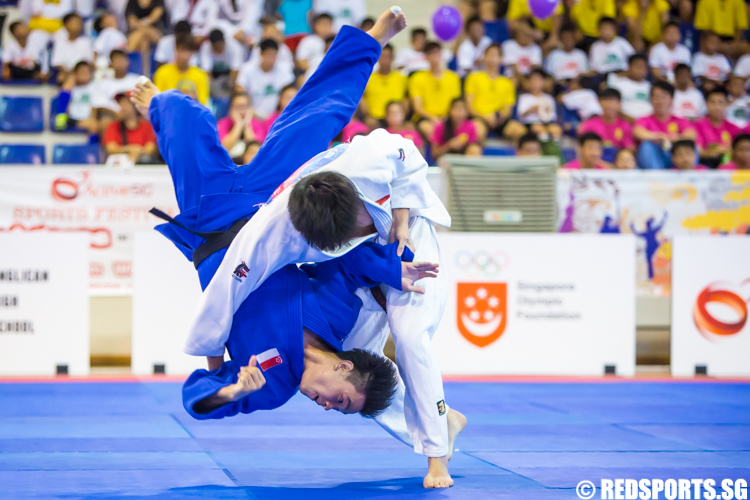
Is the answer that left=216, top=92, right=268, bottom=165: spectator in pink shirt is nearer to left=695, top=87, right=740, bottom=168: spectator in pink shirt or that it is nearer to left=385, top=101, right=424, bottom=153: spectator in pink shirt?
left=385, top=101, right=424, bottom=153: spectator in pink shirt

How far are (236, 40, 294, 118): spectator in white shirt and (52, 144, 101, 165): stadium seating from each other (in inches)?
72.0

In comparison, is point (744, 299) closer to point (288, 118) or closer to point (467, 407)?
point (467, 407)

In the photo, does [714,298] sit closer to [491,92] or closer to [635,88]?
[491,92]

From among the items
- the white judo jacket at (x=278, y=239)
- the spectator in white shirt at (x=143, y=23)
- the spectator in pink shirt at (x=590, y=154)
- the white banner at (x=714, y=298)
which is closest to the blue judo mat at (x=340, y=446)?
the white judo jacket at (x=278, y=239)

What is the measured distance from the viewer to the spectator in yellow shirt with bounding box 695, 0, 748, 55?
1195 centimetres

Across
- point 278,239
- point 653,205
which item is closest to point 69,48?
point 653,205

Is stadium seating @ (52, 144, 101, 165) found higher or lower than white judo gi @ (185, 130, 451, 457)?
higher

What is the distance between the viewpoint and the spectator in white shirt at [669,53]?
37.7 ft

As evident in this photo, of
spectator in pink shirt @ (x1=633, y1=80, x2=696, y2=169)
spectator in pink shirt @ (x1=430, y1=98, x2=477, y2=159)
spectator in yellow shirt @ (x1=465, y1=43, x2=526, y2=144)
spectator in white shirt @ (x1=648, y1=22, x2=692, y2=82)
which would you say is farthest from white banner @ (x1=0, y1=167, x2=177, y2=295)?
spectator in white shirt @ (x1=648, y1=22, x2=692, y2=82)

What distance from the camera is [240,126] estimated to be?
903 centimetres

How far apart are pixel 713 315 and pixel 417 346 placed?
4729 mm

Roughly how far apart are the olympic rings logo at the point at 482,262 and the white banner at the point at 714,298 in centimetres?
157

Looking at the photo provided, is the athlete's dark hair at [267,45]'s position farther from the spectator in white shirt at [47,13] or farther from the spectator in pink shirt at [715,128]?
the spectator in pink shirt at [715,128]

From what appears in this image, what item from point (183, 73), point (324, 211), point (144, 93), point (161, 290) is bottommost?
A: point (161, 290)
